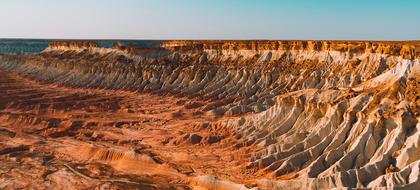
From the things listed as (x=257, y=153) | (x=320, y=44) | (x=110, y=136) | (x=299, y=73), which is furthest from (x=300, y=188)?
(x=320, y=44)

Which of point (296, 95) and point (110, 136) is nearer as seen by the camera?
point (296, 95)

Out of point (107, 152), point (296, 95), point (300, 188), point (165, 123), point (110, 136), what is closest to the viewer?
point (300, 188)

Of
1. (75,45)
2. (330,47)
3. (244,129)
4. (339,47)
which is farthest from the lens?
(75,45)

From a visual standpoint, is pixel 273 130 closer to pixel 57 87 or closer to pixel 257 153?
pixel 257 153

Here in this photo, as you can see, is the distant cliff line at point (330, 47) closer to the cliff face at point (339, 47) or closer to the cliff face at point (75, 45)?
the cliff face at point (339, 47)

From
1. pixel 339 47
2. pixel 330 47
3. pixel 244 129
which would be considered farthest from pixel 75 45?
pixel 244 129

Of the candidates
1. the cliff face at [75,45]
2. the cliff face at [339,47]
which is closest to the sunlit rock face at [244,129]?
the cliff face at [339,47]

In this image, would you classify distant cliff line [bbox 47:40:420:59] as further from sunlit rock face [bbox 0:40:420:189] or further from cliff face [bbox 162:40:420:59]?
sunlit rock face [bbox 0:40:420:189]

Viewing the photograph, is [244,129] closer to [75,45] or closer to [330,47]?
[330,47]
